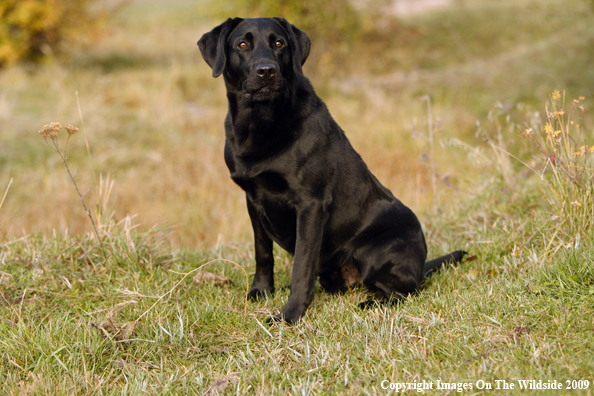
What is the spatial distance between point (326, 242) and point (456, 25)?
741 inches

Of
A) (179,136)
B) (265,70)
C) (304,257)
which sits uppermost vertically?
(265,70)

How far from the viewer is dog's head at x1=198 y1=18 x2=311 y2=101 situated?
2514 millimetres

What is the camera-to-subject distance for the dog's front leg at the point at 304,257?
2566 millimetres

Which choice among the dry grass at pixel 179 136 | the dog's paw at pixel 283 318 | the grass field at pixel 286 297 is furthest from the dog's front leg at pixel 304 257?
the dry grass at pixel 179 136

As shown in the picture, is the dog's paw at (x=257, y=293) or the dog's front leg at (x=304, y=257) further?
the dog's paw at (x=257, y=293)

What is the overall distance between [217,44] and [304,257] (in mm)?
1243

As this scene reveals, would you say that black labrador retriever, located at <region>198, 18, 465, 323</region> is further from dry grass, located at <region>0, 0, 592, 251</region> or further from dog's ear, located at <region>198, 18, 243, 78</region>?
dry grass, located at <region>0, 0, 592, 251</region>

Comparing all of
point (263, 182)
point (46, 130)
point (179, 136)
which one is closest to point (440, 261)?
point (263, 182)

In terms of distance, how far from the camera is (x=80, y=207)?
615cm

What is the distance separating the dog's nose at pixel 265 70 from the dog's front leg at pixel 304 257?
26.7 inches

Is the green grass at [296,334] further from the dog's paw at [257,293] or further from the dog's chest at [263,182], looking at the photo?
the dog's chest at [263,182]

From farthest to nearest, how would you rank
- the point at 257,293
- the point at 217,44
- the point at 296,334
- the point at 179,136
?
the point at 179,136 → the point at 257,293 → the point at 217,44 → the point at 296,334

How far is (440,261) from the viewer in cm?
304

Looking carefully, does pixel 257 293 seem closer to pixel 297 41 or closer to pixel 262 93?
pixel 262 93
